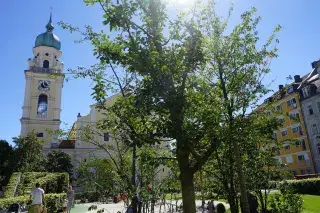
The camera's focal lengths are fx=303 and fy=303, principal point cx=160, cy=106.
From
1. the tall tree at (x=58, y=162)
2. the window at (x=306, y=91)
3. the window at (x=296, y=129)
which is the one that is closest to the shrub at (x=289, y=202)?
the window at (x=306, y=91)

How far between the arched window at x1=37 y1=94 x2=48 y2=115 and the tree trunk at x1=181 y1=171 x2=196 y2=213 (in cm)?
5661

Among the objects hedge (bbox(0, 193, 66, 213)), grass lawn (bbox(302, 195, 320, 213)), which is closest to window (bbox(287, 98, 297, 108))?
grass lawn (bbox(302, 195, 320, 213))

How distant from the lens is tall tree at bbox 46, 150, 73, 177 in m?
50.8

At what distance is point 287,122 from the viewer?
50.8 metres

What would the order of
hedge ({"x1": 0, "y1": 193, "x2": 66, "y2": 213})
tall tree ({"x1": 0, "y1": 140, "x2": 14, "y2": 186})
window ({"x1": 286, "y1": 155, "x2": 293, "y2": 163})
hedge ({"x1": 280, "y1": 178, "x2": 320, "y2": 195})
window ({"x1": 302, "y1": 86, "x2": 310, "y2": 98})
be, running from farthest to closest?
window ({"x1": 286, "y1": 155, "x2": 293, "y2": 163})
tall tree ({"x1": 0, "y1": 140, "x2": 14, "y2": 186})
window ({"x1": 302, "y1": 86, "x2": 310, "y2": 98})
hedge ({"x1": 280, "y1": 178, "x2": 320, "y2": 195})
hedge ({"x1": 0, "y1": 193, "x2": 66, "y2": 213})

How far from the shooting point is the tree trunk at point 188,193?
265 inches

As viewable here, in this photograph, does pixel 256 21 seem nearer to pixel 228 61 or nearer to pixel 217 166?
pixel 228 61

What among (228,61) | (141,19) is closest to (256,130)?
(228,61)

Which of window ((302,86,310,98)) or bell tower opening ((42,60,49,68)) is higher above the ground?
bell tower opening ((42,60,49,68))

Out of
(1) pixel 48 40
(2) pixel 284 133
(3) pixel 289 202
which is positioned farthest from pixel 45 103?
(3) pixel 289 202

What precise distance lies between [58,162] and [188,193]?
4908 centimetres

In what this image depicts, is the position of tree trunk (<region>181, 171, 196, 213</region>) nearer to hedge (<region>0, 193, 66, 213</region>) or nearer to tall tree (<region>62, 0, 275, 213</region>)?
tall tree (<region>62, 0, 275, 213</region>)

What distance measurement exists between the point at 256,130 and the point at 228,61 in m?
2.19

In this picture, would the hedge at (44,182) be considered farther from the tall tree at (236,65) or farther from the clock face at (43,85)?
the clock face at (43,85)
